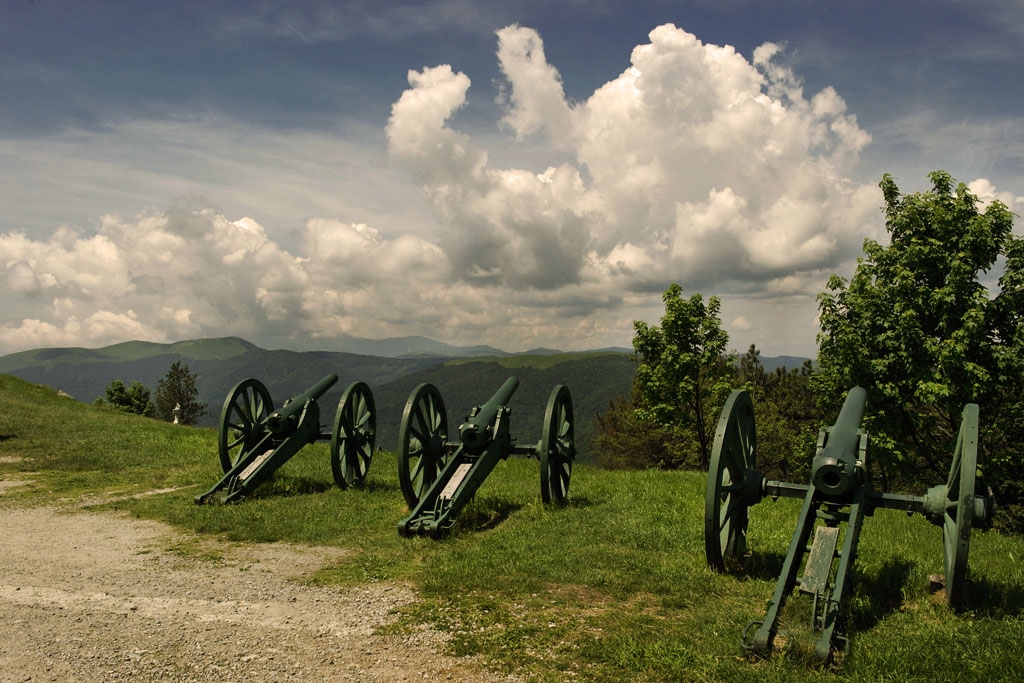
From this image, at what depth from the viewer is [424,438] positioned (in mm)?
10391

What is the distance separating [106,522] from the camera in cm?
1001

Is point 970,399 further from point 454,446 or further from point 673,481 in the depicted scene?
point 454,446

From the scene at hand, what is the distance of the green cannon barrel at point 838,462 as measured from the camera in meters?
5.73

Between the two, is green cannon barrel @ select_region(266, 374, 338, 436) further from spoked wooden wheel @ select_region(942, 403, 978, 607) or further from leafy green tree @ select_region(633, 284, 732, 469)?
leafy green tree @ select_region(633, 284, 732, 469)

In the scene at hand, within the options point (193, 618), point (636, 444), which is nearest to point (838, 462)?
point (193, 618)

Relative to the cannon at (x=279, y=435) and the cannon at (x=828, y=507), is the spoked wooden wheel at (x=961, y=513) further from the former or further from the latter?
the cannon at (x=279, y=435)

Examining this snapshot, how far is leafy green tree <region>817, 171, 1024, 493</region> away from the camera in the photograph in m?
14.1

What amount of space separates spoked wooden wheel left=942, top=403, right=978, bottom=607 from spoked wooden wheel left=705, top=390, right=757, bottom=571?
1.78m

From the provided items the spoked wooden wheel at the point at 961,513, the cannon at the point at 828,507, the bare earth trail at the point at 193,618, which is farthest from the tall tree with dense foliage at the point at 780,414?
the bare earth trail at the point at 193,618

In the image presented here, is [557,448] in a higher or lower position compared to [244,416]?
lower

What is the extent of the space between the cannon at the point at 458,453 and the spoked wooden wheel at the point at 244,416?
367cm

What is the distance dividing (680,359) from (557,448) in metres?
13.9

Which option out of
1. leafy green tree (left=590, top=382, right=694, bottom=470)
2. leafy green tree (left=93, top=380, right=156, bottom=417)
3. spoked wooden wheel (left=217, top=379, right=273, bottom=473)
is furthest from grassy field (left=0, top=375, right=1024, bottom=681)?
leafy green tree (left=93, top=380, right=156, bottom=417)

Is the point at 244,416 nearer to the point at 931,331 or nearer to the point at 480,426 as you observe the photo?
the point at 480,426
